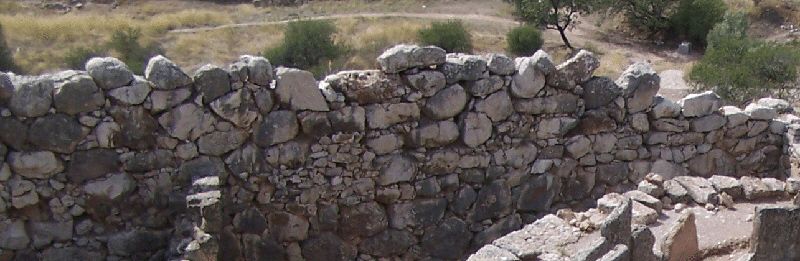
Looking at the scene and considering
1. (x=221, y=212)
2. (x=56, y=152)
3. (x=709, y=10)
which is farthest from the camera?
(x=709, y=10)

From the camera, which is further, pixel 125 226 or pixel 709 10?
pixel 709 10

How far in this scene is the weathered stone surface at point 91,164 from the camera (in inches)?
318

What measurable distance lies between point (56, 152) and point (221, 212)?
1600 millimetres

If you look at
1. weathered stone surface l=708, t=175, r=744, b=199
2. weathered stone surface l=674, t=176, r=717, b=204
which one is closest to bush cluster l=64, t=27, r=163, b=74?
weathered stone surface l=674, t=176, r=717, b=204

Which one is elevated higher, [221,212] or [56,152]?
[56,152]

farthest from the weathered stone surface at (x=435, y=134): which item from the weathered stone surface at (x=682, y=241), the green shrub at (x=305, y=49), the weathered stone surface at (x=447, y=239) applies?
the green shrub at (x=305, y=49)

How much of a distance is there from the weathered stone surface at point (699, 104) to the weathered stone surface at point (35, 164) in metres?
→ 6.74

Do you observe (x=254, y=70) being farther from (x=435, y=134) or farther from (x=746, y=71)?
(x=746, y=71)

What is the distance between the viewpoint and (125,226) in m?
8.45

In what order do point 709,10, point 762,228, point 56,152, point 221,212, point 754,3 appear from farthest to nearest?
1. point 754,3
2. point 709,10
3. point 221,212
4. point 56,152
5. point 762,228

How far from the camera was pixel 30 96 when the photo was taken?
7738 mm

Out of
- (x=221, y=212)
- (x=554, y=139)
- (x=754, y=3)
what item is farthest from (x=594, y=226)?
(x=754, y=3)

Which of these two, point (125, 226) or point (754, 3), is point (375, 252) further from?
point (754, 3)

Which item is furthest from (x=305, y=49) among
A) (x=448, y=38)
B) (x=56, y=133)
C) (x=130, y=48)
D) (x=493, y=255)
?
(x=493, y=255)
